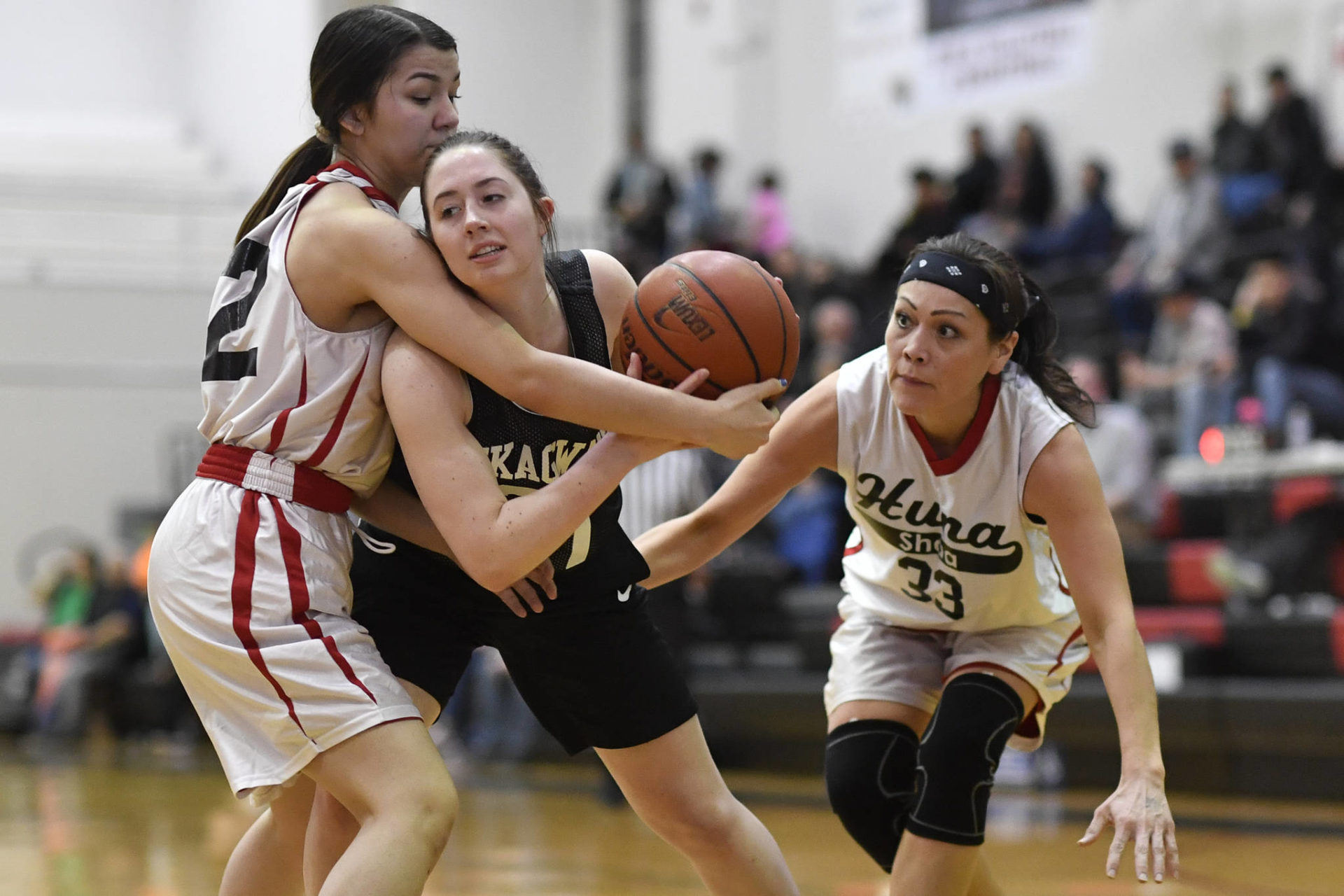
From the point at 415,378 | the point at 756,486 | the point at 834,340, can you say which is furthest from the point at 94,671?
the point at 415,378

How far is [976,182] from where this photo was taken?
11906 mm

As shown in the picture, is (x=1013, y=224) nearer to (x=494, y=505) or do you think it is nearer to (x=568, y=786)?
(x=568, y=786)

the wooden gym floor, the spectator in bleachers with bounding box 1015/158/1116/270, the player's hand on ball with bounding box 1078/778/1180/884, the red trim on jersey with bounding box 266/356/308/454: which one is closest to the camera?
the player's hand on ball with bounding box 1078/778/1180/884

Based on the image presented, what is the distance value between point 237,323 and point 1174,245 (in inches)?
343

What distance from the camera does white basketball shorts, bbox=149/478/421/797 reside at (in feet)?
8.29

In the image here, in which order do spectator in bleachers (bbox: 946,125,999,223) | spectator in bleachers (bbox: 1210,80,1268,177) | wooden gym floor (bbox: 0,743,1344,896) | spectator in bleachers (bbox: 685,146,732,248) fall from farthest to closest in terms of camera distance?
spectator in bleachers (bbox: 685,146,732,248) → spectator in bleachers (bbox: 946,125,999,223) → spectator in bleachers (bbox: 1210,80,1268,177) → wooden gym floor (bbox: 0,743,1344,896)

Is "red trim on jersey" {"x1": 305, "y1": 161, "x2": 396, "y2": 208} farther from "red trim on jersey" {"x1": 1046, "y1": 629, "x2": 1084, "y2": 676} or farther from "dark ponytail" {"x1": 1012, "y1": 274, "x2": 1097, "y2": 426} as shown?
"red trim on jersey" {"x1": 1046, "y1": 629, "x2": 1084, "y2": 676}

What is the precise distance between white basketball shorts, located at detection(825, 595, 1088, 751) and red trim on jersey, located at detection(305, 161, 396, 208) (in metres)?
1.37

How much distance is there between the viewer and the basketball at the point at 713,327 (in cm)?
267

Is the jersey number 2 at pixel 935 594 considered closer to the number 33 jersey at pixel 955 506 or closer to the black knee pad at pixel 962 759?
the number 33 jersey at pixel 955 506

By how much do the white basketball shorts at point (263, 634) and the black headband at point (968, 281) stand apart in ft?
4.01

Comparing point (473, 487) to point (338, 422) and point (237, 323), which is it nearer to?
point (338, 422)

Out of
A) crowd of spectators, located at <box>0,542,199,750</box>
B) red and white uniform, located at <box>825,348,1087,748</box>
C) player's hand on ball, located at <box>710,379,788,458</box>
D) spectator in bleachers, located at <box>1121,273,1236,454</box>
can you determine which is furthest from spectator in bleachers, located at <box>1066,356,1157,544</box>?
crowd of spectators, located at <box>0,542,199,750</box>

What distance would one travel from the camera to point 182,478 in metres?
13.7
